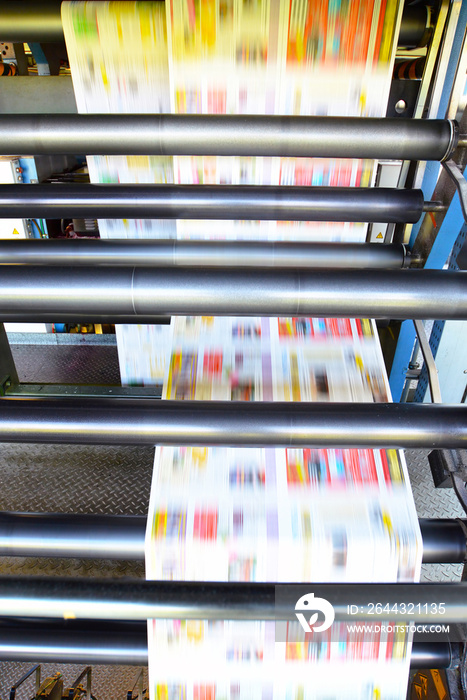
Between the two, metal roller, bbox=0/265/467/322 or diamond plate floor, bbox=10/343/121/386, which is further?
diamond plate floor, bbox=10/343/121/386

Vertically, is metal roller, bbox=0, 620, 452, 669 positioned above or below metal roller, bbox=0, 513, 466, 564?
below

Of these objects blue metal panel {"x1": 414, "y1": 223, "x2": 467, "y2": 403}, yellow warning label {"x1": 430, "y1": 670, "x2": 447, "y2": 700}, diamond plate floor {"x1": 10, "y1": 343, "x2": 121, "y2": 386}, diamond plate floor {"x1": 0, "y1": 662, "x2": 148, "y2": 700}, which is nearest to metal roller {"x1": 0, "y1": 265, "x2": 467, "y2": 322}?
blue metal panel {"x1": 414, "y1": 223, "x2": 467, "y2": 403}

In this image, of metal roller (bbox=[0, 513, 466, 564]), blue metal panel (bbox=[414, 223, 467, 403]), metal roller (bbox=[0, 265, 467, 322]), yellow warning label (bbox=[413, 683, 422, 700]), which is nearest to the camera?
metal roller (bbox=[0, 265, 467, 322])

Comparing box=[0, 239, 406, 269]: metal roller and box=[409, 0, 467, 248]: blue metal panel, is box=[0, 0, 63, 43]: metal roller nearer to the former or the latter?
box=[0, 239, 406, 269]: metal roller

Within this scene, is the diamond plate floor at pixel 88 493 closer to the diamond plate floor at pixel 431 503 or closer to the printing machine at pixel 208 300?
the diamond plate floor at pixel 431 503

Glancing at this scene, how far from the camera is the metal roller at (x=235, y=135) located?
0.60m

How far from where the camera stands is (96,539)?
0.66 m

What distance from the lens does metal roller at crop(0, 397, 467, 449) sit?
614 mm

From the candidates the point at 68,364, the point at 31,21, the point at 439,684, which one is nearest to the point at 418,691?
the point at 439,684

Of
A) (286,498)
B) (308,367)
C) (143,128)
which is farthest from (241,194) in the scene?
(286,498)

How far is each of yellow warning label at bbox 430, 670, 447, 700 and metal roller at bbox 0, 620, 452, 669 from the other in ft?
1.05

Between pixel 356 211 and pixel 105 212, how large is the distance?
1.43ft

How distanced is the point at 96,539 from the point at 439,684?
82 cm
